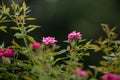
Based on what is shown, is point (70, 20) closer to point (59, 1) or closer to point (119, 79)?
point (59, 1)

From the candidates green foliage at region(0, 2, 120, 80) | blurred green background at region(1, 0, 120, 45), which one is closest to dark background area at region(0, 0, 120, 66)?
blurred green background at region(1, 0, 120, 45)

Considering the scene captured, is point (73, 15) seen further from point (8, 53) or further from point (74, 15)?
point (8, 53)

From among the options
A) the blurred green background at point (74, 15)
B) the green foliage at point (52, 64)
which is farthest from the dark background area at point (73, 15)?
the green foliage at point (52, 64)

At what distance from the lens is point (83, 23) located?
1063cm

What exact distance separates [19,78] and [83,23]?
304 inches

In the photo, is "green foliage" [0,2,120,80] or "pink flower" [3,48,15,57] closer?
"green foliage" [0,2,120,80]

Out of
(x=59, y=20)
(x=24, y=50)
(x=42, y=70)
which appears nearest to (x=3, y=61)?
(x=24, y=50)

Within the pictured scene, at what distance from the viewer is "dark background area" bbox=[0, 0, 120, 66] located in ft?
33.4

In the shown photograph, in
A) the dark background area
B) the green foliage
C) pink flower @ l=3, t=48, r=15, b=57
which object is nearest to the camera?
the green foliage

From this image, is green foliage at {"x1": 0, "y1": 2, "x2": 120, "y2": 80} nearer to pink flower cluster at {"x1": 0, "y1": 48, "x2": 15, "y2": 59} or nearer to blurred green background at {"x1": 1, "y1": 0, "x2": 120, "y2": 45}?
pink flower cluster at {"x1": 0, "y1": 48, "x2": 15, "y2": 59}

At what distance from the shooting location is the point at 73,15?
37.2 ft

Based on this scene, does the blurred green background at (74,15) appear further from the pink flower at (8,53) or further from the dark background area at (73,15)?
the pink flower at (8,53)

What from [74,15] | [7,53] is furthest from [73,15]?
[7,53]

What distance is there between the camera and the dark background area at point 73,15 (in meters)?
10.2
